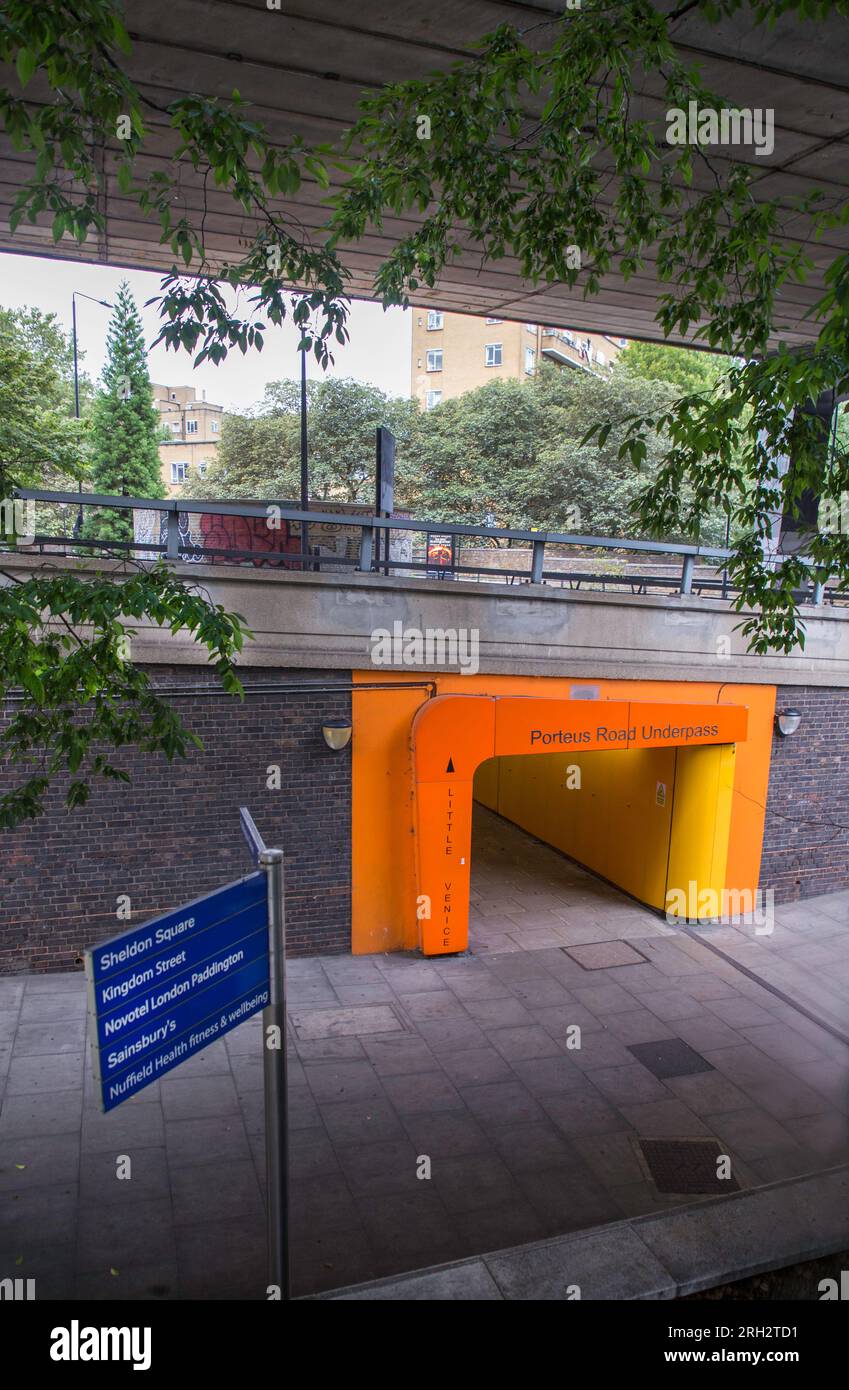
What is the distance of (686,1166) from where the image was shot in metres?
6.60

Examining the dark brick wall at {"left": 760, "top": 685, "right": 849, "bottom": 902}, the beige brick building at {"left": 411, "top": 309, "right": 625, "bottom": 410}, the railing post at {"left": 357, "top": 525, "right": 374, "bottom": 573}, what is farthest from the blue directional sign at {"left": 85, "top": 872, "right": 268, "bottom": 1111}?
the beige brick building at {"left": 411, "top": 309, "right": 625, "bottom": 410}

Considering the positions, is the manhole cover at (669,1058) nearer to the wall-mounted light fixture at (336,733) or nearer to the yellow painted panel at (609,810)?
the yellow painted panel at (609,810)

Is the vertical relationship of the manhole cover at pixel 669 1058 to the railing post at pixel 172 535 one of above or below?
below

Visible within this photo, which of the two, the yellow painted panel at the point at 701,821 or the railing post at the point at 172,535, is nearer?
the railing post at the point at 172,535

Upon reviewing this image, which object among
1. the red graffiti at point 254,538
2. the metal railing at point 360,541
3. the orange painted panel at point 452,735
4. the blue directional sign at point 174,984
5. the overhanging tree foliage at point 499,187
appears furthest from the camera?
the red graffiti at point 254,538

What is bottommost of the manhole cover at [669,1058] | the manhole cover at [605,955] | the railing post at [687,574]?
the manhole cover at [605,955]

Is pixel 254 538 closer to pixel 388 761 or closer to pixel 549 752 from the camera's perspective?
pixel 388 761

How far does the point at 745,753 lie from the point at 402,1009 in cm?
568

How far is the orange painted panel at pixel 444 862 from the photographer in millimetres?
9820

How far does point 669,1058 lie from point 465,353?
4628cm

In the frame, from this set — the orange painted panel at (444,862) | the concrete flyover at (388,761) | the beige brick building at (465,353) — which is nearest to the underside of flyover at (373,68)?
the concrete flyover at (388,761)

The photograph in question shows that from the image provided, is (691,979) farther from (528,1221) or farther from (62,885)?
(62,885)

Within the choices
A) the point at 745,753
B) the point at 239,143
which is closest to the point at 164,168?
the point at 239,143

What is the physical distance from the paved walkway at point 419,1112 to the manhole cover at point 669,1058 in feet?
0.07
